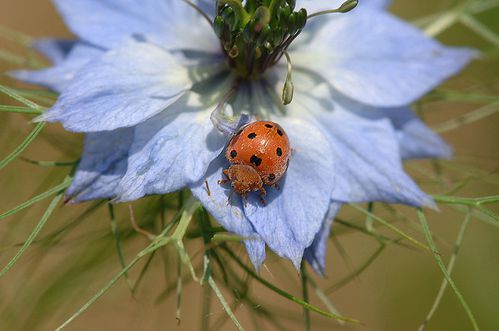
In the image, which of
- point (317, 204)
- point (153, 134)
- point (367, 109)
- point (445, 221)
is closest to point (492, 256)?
point (445, 221)

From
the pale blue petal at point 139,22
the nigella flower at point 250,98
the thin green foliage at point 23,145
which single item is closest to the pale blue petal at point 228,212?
the nigella flower at point 250,98

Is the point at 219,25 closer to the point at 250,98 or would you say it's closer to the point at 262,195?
the point at 250,98

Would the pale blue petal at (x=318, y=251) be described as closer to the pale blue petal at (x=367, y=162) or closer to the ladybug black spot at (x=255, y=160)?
the pale blue petal at (x=367, y=162)

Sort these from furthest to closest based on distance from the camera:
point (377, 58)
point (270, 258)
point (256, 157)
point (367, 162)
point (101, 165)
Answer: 1. point (270, 258)
2. point (377, 58)
3. point (367, 162)
4. point (101, 165)
5. point (256, 157)

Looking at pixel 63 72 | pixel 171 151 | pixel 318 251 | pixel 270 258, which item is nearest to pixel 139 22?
pixel 63 72

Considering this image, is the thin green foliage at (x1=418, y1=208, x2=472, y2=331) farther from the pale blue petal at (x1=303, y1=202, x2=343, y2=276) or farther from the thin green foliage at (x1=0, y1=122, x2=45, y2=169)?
the thin green foliage at (x1=0, y1=122, x2=45, y2=169)

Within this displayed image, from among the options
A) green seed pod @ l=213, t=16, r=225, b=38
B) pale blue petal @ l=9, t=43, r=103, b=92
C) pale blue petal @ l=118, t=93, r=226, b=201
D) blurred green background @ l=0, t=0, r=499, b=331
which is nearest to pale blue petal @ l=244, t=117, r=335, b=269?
pale blue petal @ l=118, t=93, r=226, b=201
